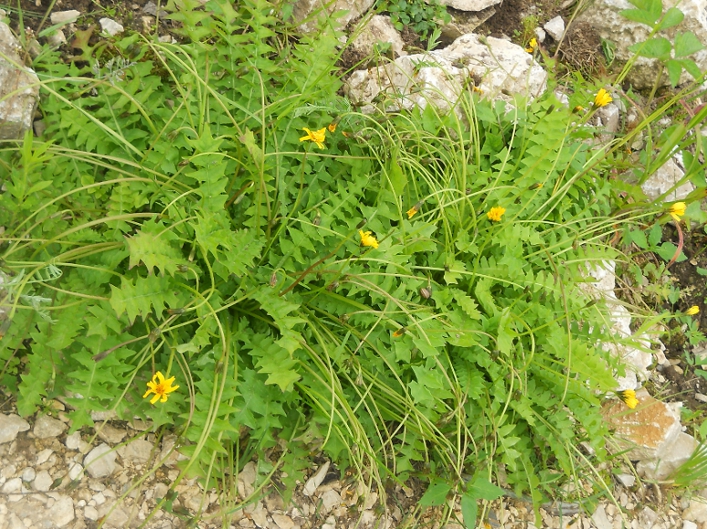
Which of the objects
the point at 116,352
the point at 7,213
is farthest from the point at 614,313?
the point at 7,213

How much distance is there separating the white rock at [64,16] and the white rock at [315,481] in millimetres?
2058

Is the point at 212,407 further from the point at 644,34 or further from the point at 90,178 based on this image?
the point at 644,34

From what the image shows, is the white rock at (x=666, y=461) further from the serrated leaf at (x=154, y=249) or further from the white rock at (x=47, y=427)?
the white rock at (x=47, y=427)

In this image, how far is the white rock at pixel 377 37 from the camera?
9.14 feet

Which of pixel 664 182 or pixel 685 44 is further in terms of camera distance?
pixel 664 182

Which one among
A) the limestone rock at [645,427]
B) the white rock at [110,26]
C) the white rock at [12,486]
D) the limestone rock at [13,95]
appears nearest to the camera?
the white rock at [12,486]

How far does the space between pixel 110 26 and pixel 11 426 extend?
1.65 meters

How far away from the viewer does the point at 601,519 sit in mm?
2412

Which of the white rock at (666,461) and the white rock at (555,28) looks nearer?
the white rock at (666,461)

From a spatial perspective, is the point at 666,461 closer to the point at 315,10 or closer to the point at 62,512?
the point at 62,512

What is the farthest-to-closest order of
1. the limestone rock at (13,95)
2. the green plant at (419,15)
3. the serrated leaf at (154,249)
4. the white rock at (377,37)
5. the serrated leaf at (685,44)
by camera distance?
the green plant at (419,15) → the white rock at (377,37) → the serrated leaf at (685,44) → the limestone rock at (13,95) → the serrated leaf at (154,249)

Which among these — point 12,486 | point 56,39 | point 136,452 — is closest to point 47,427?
point 12,486

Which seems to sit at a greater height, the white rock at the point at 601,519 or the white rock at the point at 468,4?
the white rock at the point at 468,4

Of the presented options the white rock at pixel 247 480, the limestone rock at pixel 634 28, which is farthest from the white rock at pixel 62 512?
the limestone rock at pixel 634 28
